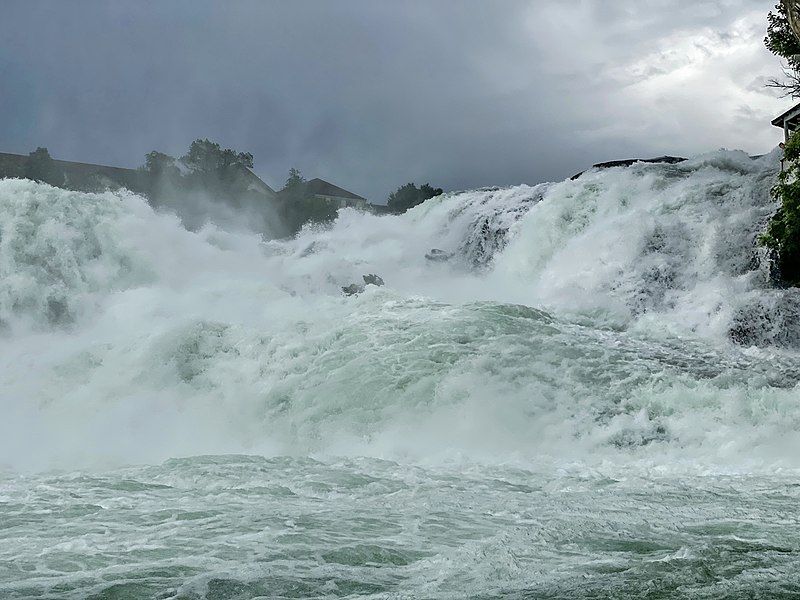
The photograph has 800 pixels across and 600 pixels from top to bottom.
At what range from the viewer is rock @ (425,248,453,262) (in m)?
24.3

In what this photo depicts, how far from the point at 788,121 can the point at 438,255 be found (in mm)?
11087

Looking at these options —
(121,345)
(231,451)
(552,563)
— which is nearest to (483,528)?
(552,563)

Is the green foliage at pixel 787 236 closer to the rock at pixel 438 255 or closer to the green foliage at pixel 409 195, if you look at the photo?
the rock at pixel 438 255

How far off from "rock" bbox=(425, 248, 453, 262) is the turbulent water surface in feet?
7.70

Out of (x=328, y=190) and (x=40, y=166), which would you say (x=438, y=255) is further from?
(x=328, y=190)

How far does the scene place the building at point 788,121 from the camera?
23.0 meters

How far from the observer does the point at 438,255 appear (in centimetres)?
2448

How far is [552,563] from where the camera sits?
458 centimetres

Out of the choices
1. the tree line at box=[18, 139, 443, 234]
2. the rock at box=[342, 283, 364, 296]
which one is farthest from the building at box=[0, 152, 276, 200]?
the rock at box=[342, 283, 364, 296]

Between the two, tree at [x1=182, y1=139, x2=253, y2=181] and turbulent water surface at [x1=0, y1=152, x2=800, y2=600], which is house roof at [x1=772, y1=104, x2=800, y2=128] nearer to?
turbulent water surface at [x1=0, y1=152, x2=800, y2=600]

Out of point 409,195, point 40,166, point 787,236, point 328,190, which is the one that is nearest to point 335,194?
point 328,190

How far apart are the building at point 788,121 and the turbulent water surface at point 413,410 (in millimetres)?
5024

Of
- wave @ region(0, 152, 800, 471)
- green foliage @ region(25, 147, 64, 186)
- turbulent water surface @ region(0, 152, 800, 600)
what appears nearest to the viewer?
turbulent water surface @ region(0, 152, 800, 600)

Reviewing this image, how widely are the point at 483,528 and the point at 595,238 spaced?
12857 millimetres
